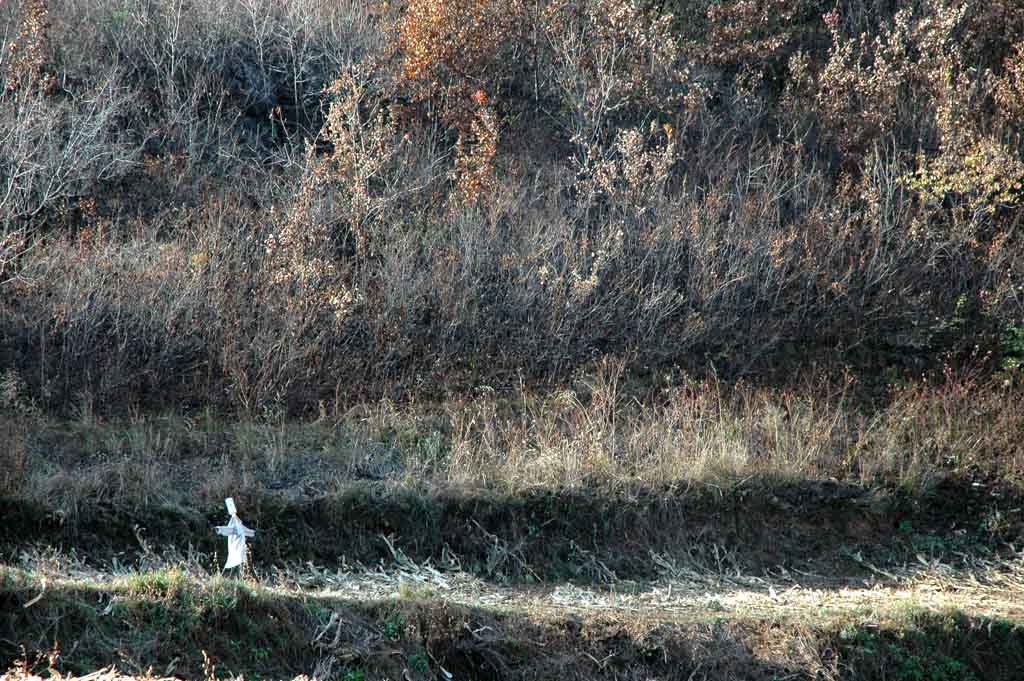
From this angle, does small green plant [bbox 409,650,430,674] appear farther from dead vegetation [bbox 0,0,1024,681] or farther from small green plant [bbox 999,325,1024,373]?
small green plant [bbox 999,325,1024,373]

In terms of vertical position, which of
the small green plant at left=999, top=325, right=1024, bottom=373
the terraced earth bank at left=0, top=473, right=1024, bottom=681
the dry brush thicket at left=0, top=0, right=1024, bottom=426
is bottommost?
the terraced earth bank at left=0, top=473, right=1024, bottom=681

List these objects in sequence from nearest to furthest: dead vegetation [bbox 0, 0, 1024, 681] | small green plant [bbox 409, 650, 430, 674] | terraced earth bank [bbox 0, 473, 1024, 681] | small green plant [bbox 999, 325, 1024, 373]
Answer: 1. terraced earth bank [bbox 0, 473, 1024, 681]
2. small green plant [bbox 409, 650, 430, 674]
3. dead vegetation [bbox 0, 0, 1024, 681]
4. small green plant [bbox 999, 325, 1024, 373]

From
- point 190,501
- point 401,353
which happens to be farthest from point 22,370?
point 401,353

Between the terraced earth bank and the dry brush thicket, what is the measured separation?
7.03ft

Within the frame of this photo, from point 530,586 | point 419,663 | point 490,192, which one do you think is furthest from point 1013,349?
point 419,663

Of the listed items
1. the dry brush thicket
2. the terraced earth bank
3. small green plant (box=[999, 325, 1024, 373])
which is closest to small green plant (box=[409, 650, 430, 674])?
the terraced earth bank

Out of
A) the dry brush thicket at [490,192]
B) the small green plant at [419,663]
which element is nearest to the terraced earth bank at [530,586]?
the small green plant at [419,663]

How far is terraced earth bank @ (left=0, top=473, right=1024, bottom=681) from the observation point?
23.7ft

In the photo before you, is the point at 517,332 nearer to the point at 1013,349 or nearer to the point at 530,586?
the point at 530,586

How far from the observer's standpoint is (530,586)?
9586 mm

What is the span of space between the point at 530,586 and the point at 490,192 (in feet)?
18.3

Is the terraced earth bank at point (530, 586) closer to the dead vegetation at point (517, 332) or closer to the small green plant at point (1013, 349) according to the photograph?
the dead vegetation at point (517, 332)

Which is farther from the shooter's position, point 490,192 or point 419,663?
point 490,192

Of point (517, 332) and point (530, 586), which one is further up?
point (517, 332)
